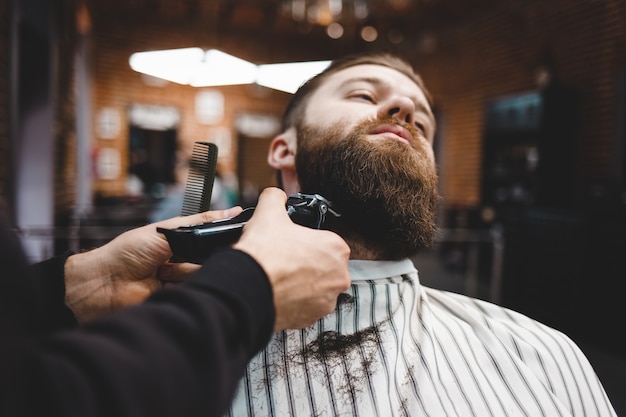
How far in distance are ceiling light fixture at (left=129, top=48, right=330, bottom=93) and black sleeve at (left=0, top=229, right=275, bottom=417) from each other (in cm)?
542

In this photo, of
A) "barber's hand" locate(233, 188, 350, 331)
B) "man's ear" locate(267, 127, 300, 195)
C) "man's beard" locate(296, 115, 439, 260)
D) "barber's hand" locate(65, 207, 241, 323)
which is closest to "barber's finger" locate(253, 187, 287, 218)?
"barber's hand" locate(233, 188, 350, 331)

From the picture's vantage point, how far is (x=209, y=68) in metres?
6.58

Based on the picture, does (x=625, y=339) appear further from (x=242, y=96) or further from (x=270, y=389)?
(x=242, y=96)

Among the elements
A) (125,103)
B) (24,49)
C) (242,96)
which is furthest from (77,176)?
(242,96)

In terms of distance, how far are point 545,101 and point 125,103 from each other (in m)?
6.57

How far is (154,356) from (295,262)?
0.25m

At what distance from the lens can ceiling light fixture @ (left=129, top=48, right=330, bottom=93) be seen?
20.3 feet

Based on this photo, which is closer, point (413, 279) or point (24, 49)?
point (413, 279)

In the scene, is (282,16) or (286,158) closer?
(286,158)

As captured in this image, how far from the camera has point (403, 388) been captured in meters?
1.08

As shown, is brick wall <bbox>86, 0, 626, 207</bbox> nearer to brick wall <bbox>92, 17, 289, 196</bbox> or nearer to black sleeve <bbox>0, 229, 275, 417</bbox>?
brick wall <bbox>92, 17, 289, 196</bbox>

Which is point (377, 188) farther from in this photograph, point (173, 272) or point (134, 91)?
point (134, 91)

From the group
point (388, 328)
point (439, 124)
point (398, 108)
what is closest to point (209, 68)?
point (439, 124)

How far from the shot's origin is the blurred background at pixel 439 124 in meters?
3.98
